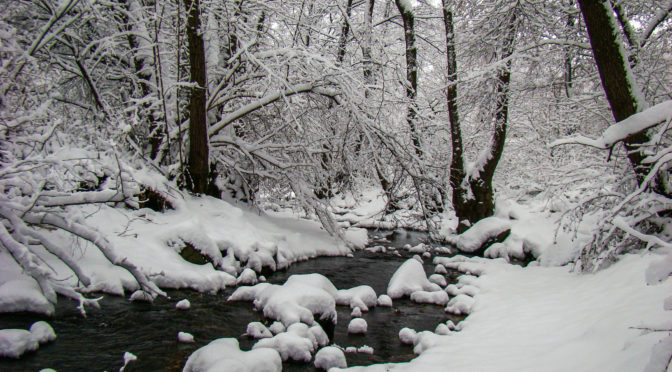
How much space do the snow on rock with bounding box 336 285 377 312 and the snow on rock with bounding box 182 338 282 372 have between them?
1.98 metres

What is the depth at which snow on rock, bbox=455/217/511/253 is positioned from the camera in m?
8.95

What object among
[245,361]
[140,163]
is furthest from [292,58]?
[245,361]

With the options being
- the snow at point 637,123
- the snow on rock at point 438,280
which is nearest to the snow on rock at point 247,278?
the snow on rock at point 438,280

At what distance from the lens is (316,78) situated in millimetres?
7223

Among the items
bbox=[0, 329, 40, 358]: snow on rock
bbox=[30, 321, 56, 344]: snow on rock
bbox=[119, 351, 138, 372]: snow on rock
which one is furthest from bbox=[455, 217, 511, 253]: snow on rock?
bbox=[0, 329, 40, 358]: snow on rock

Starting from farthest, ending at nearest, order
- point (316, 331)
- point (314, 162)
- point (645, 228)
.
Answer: point (314, 162), point (645, 228), point (316, 331)

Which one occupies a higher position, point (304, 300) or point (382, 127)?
point (382, 127)

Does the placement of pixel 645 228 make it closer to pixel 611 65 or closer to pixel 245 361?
pixel 611 65

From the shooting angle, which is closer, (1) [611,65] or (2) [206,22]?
(1) [611,65]

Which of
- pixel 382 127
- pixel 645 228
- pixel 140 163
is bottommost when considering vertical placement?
pixel 645 228

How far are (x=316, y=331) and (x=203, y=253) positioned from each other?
2.77 m

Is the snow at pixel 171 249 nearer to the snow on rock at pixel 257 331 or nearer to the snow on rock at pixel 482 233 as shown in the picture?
the snow on rock at pixel 257 331

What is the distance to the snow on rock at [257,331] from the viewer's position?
414 cm

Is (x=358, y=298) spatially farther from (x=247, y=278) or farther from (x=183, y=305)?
(x=183, y=305)
